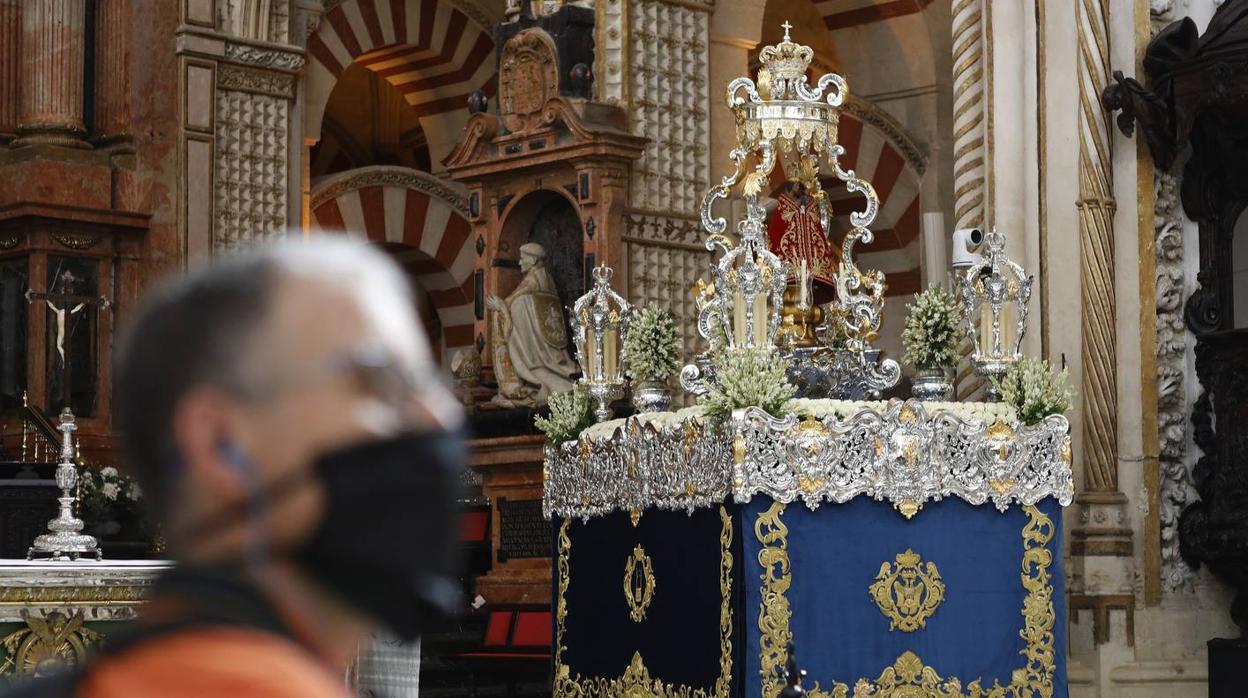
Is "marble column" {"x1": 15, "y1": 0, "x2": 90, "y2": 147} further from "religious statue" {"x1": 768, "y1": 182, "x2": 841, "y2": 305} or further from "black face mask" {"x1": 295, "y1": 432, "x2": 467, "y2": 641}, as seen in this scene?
"black face mask" {"x1": 295, "y1": 432, "x2": 467, "y2": 641}

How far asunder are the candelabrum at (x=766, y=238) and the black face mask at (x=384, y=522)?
714 centimetres

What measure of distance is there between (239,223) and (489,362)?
82.4 inches

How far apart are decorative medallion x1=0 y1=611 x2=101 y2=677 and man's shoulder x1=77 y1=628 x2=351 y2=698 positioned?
6.08 m

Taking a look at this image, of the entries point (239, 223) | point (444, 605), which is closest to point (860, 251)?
point (239, 223)

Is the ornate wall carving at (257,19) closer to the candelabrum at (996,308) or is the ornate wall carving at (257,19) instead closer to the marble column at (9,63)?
the marble column at (9,63)

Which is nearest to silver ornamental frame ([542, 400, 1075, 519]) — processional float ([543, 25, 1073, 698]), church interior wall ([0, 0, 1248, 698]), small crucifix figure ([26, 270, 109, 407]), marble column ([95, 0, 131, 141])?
processional float ([543, 25, 1073, 698])

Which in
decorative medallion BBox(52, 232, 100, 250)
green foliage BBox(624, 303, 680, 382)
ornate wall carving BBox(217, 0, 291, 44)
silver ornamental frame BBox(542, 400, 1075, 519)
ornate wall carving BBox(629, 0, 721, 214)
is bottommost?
silver ornamental frame BBox(542, 400, 1075, 519)

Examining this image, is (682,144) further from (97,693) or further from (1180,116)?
(97,693)

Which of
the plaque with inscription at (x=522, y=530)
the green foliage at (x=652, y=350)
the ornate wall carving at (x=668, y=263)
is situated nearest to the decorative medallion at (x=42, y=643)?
the green foliage at (x=652, y=350)

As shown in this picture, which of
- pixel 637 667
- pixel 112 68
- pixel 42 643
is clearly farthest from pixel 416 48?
pixel 42 643

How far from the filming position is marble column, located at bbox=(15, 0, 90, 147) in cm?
1441

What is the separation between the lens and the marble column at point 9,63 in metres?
14.6

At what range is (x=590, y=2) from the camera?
47.6ft

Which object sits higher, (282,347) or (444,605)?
(282,347)
